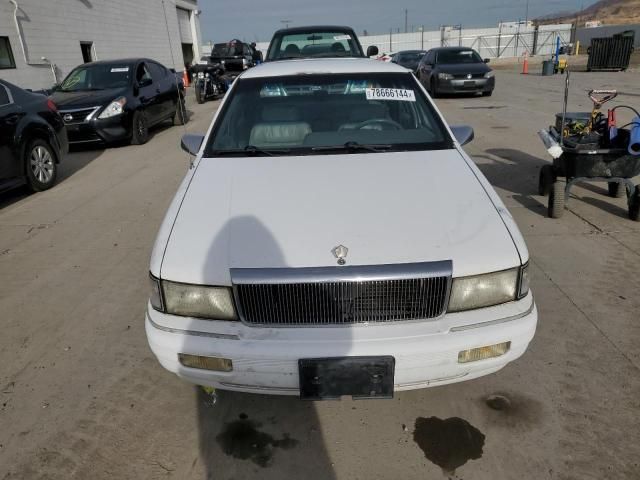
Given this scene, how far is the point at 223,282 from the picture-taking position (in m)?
2.12

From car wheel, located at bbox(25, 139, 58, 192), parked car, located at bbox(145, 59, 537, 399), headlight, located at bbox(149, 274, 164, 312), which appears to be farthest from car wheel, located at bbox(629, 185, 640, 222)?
car wheel, located at bbox(25, 139, 58, 192)

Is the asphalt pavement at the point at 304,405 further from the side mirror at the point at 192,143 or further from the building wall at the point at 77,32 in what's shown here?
the building wall at the point at 77,32

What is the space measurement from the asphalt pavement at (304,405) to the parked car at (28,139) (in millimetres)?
2253

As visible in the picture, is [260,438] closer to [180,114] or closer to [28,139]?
[28,139]

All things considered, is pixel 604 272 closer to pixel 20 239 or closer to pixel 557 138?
pixel 557 138

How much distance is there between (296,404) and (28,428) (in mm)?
1380

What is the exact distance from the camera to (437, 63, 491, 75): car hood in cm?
1536

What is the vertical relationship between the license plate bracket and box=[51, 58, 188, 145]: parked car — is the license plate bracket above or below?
below

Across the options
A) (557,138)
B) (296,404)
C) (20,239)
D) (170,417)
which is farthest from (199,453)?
(557,138)

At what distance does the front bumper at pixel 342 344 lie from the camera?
6.76ft

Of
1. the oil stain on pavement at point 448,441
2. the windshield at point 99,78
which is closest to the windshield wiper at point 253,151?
the oil stain on pavement at point 448,441

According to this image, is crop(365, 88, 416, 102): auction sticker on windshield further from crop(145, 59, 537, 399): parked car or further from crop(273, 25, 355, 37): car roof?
crop(273, 25, 355, 37): car roof

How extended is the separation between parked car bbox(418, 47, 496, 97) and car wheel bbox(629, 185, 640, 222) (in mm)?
11432

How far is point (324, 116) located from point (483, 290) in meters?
1.84
